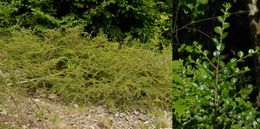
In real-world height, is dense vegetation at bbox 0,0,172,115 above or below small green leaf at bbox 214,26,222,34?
below

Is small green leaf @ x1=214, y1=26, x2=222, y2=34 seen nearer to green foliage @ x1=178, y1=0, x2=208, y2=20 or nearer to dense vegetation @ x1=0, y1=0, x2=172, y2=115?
green foliage @ x1=178, y1=0, x2=208, y2=20

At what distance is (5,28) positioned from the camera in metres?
4.80

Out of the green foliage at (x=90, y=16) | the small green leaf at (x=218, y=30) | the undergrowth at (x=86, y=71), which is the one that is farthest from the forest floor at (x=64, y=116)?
the small green leaf at (x=218, y=30)

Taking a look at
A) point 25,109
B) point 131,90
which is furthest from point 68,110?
point 131,90

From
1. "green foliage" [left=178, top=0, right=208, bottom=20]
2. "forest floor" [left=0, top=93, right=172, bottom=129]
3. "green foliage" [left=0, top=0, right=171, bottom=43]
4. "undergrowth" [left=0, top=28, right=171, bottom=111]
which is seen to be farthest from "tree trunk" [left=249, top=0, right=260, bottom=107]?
"green foliage" [left=0, top=0, right=171, bottom=43]

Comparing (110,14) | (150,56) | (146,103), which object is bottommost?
(146,103)

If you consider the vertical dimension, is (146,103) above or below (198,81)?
→ below

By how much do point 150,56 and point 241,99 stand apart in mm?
3444

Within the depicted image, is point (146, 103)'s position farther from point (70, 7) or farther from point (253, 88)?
point (253, 88)

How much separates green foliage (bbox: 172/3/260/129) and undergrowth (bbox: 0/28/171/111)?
2.52 metres

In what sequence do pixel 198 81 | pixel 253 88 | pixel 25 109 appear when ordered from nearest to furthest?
pixel 253 88 → pixel 198 81 → pixel 25 109

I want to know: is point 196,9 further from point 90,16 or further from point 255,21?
point 90,16

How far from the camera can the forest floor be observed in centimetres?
337

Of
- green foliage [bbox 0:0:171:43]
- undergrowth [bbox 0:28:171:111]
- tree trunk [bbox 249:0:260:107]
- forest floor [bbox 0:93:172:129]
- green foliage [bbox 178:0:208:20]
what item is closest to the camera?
tree trunk [bbox 249:0:260:107]
